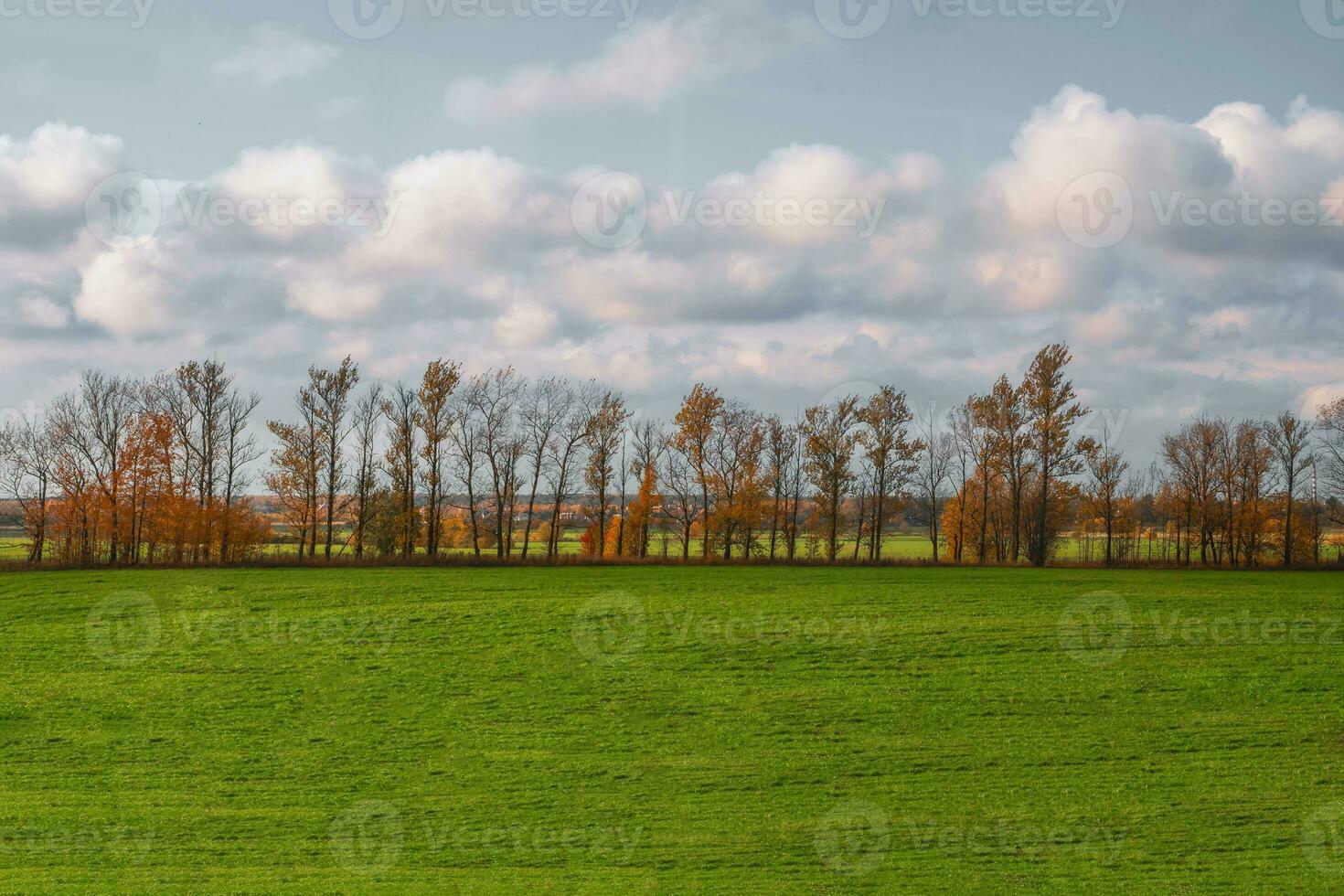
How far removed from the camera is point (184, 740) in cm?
2191

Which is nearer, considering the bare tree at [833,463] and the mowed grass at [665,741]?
the mowed grass at [665,741]

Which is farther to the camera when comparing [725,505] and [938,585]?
[725,505]

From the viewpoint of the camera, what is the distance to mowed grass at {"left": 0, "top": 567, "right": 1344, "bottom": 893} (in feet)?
52.1

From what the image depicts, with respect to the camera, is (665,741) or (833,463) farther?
(833,463)

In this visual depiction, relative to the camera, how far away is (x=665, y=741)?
2189 centimetres

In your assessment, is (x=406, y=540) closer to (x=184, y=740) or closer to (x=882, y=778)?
(x=184, y=740)

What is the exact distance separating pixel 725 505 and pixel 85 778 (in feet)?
132

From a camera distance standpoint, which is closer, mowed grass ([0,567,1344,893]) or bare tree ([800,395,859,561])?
mowed grass ([0,567,1344,893])

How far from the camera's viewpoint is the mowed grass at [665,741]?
1588 cm

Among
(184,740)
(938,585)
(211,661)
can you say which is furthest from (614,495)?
(184,740)

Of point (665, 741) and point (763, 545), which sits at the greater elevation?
point (763, 545)

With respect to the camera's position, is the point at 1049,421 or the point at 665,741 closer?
the point at 665,741

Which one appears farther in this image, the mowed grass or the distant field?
the distant field

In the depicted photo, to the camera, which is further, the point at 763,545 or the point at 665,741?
the point at 763,545
